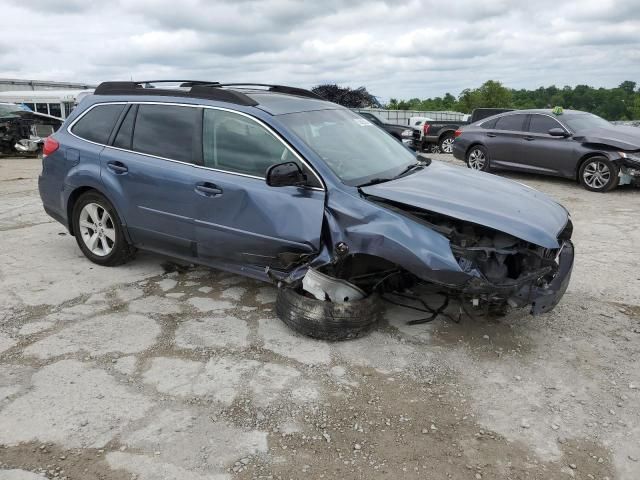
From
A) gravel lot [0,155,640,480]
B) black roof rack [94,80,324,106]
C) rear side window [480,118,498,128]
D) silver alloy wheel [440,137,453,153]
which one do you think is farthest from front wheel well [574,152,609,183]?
silver alloy wheel [440,137,453,153]

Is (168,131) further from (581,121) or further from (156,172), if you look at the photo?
(581,121)

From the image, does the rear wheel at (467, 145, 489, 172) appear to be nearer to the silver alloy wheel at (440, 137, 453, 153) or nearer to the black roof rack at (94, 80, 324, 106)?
the silver alloy wheel at (440, 137, 453, 153)

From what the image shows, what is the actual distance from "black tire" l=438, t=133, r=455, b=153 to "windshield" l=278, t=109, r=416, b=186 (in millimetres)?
13568

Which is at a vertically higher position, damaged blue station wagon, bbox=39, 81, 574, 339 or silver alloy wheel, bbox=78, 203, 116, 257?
damaged blue station wagon, bbox=39, 81, 574, 339

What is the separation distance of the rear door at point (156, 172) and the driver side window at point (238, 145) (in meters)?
0.12

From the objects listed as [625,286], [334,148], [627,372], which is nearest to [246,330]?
[334,148]

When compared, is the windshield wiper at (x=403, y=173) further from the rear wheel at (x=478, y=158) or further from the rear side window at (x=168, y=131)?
the rear wheel at (x=478, y=158)

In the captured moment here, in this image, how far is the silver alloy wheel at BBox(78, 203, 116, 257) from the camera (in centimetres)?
518

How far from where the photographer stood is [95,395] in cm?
318

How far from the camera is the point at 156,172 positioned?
4.57 m

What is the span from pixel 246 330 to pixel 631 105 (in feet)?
248

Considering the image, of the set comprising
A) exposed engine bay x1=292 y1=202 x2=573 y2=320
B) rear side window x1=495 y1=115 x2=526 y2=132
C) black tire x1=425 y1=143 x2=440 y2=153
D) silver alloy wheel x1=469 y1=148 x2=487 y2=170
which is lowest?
black tire x1=425 y1=143 x2=440 y2=153

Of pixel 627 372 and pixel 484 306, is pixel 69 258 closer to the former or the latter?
pixel 484 306

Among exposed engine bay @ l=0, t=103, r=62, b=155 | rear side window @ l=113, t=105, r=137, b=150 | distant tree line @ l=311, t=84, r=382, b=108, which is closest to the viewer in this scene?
rear side window @ l=113, t=105, r=137, b=150
